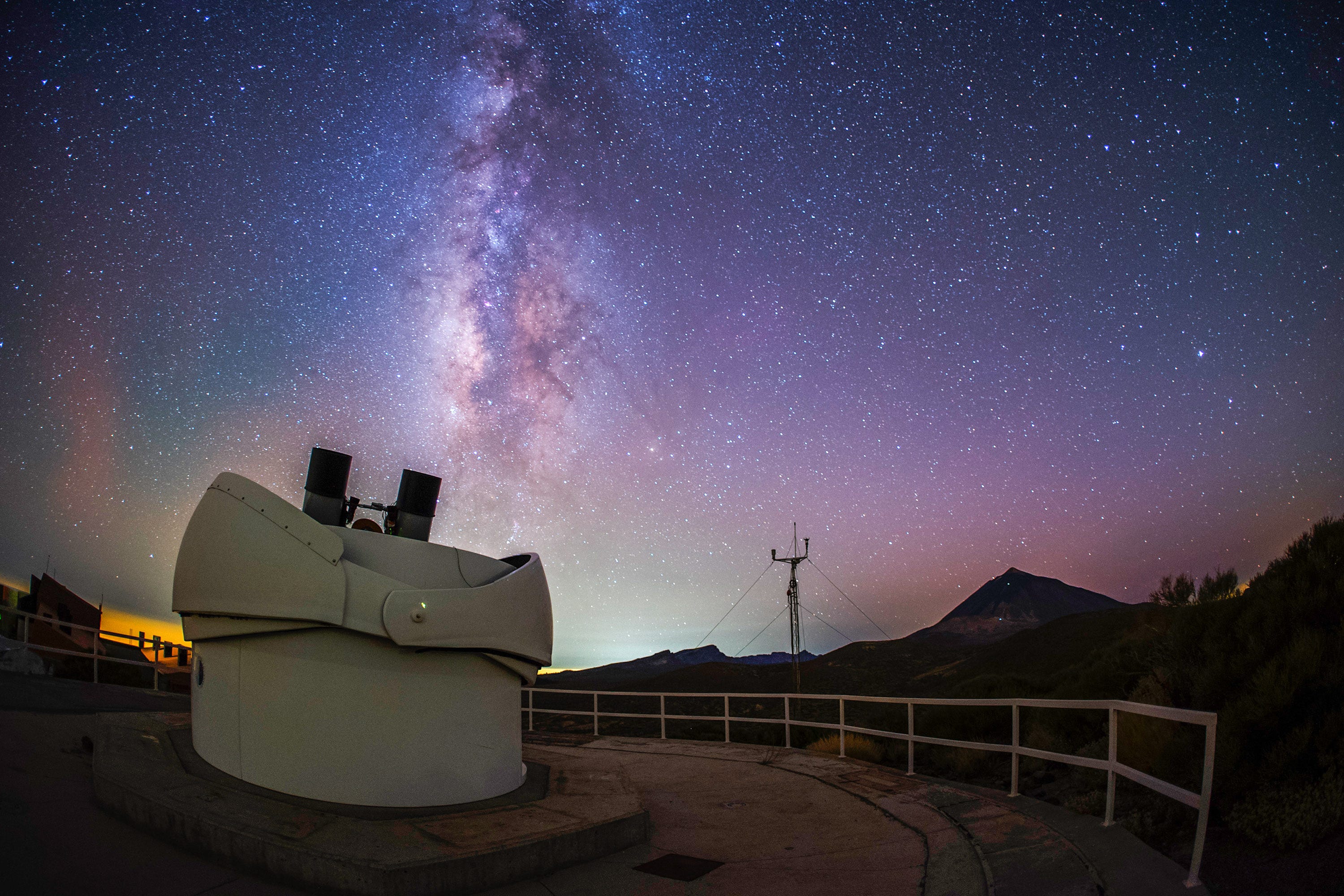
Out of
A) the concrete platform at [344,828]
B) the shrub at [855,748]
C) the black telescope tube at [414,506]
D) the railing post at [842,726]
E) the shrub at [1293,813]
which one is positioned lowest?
the shrub at [855,748]

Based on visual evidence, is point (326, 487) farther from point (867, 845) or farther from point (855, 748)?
point (855, 748)

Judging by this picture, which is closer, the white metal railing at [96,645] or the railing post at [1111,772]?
the railing post at [1111,772]

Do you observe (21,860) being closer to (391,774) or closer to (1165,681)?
(391,774)

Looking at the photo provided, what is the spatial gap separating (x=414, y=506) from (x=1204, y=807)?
22.4 feet

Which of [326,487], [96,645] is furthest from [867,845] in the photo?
[96,645]

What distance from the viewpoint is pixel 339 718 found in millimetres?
5848

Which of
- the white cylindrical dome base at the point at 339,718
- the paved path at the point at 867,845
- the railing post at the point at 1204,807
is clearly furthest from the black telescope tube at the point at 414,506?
the railing post at the point at 1204,807

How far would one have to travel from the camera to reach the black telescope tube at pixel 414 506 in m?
7.75

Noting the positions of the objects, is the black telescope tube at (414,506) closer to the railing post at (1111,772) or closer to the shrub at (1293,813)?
the railing post at (1111,772)

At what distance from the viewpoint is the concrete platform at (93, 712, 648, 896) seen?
4.60 m

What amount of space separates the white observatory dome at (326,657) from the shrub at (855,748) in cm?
594

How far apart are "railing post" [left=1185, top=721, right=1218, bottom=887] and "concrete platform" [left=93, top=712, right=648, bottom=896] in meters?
3.88

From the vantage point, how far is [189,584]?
6234mm

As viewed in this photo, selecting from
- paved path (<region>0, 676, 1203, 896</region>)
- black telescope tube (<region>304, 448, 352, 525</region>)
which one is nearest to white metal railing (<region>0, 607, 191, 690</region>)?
paved path (<region>0, 676, 1203, 896</region>)
